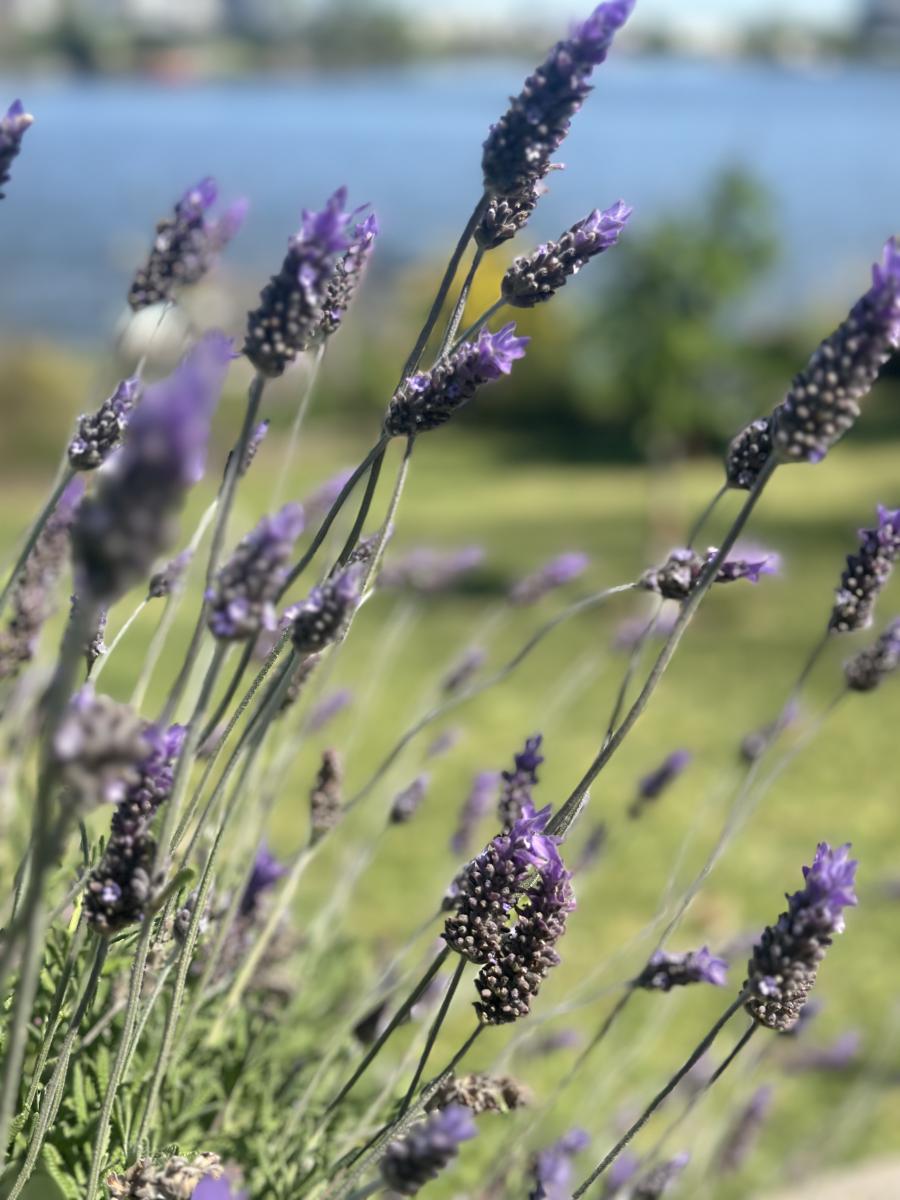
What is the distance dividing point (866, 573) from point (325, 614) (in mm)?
635

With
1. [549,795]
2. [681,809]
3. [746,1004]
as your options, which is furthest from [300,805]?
[746,1004]

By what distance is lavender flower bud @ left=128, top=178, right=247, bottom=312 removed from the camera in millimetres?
1532

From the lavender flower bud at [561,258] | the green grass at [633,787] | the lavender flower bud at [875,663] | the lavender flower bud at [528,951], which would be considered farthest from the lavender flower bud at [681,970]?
the lavender flower bud at [561,258]

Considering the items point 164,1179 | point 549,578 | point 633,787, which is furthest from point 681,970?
point 633,787

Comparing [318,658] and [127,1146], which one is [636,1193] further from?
[318,658]


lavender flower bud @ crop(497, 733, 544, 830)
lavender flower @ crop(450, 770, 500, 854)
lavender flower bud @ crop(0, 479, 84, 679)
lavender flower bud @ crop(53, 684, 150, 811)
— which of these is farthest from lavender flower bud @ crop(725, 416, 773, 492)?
lavender flower @ crop(450, 770, 500, 854)

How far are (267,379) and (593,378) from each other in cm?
995

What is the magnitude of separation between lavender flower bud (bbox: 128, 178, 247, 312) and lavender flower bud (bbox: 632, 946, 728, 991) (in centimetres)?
96

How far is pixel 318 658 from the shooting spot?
160cm

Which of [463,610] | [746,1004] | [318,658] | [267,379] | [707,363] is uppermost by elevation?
[707,363]

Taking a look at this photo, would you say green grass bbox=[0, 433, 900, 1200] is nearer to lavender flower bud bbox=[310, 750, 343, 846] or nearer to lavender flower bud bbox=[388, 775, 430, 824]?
lavender flower bud bbox=[388, 775, 430, 824]

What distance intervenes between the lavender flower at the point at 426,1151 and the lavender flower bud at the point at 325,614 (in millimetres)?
350

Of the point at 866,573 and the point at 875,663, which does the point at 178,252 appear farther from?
the point at 875,663

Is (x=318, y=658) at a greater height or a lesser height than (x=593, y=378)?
lesser
